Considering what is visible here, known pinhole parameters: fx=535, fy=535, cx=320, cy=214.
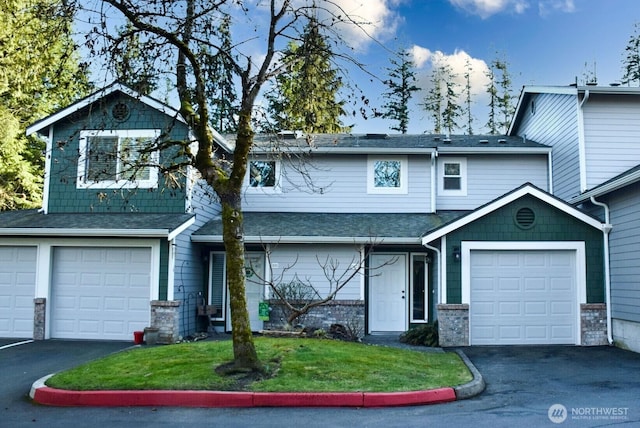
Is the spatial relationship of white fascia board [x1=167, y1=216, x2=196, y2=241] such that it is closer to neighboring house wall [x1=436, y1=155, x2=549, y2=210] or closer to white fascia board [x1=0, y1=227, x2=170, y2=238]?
white fascia board [x1=0, y1=227, x2=170, y2=238]

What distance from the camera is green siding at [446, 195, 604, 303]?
39.4 feet

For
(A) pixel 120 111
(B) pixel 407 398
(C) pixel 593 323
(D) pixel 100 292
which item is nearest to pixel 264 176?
(A) pixel 120 111

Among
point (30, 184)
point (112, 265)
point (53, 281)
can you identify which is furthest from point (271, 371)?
point (30, 184)

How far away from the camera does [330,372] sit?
7867 mm

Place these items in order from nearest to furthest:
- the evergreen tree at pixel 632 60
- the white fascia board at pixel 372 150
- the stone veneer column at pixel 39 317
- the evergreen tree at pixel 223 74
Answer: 1. the evergreen tree at pixel 223 74
2. the stone veneer column at pixel 39 317
3. the white fascia board at pixel 372 150
4. the evergreen tree at pixel 632 60

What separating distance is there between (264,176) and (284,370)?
8811 mm

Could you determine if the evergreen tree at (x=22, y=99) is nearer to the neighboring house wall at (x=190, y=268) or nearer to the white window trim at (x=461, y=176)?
the neighboring house wall at (x=190, y=268)

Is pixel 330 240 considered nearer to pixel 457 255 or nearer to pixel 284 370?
pixel 457 255

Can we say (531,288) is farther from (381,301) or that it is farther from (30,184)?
(30,184)

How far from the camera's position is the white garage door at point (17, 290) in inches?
511

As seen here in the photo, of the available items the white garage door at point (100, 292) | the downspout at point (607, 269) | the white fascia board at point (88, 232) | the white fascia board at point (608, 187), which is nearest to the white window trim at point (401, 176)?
the white fascia board at point (608, 187)

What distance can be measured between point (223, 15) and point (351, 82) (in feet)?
7.79

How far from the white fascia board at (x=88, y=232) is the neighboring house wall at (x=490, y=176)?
319 inches

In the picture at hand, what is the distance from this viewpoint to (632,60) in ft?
98.8
